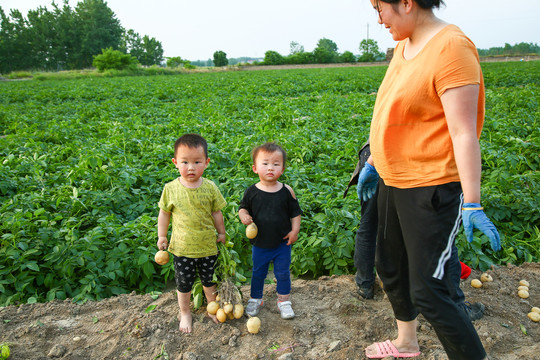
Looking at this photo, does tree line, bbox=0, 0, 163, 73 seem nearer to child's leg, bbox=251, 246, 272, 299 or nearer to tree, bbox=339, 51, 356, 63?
tree, bbox=339, 51, 356, 63

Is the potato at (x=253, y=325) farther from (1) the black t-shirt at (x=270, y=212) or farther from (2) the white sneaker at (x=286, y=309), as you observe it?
(1) the black t-shirt at (x=270, y=212)

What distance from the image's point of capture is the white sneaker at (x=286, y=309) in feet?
8.18

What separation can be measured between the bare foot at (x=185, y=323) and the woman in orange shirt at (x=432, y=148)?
1.42m

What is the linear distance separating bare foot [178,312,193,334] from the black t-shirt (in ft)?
2.09

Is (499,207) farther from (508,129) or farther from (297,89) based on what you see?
(297,89)

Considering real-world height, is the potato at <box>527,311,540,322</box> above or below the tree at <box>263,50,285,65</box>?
below

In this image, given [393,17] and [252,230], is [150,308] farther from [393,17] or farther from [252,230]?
[393,17]

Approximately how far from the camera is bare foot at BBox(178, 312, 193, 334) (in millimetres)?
2375

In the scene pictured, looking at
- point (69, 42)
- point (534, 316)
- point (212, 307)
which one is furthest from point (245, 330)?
point (69, 42)

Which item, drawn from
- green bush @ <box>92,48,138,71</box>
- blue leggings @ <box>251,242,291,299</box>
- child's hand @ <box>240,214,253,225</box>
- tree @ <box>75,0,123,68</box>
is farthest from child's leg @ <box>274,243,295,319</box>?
tree @ <box>75,0,123,68</box>

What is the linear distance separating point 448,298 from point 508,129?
21.2 ft

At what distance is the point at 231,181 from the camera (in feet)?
13.9

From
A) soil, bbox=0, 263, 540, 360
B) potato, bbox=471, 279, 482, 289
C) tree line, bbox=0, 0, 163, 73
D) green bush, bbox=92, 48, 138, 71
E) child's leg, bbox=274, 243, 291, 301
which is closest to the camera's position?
soil, bbox=0, 263, 540, 360

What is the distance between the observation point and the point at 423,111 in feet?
5.10
